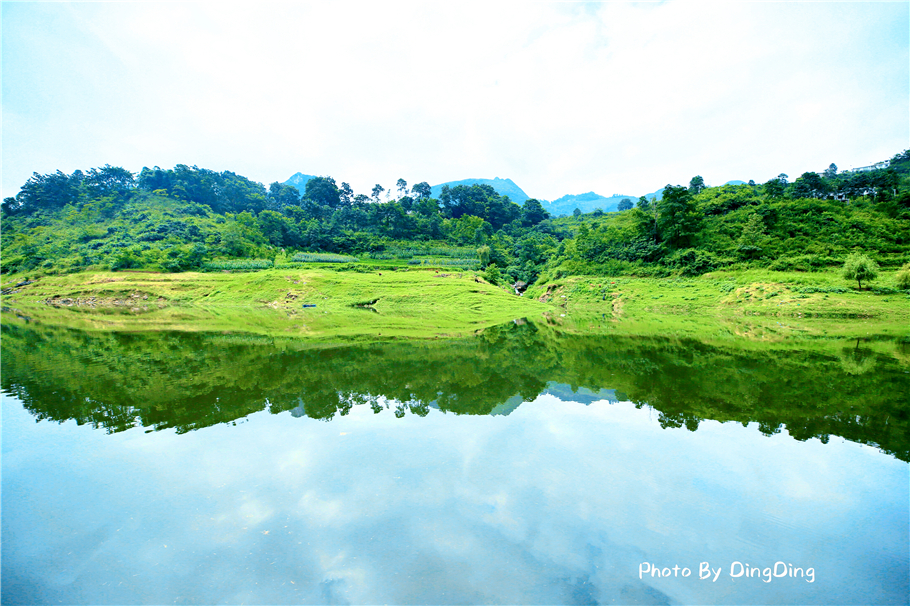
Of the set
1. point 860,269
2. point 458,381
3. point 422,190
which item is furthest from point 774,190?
point 422,190

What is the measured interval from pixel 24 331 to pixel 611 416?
1072 inches

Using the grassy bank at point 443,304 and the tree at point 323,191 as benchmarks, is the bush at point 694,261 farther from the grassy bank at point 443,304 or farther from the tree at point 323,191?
the tree at point 323,191

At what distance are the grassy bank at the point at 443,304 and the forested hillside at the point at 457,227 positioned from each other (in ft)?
12.7

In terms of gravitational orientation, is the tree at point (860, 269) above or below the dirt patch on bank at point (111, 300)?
above

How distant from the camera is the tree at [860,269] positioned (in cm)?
2289

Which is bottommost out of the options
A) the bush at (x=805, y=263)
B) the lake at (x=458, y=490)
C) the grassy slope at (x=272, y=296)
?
the grassy slope at (x=272, y=296)

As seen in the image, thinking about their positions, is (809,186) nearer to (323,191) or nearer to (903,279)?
(903,279)

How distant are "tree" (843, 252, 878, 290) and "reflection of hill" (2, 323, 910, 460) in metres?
13.3

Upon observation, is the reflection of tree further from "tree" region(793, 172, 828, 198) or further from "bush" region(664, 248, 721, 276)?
"tree" region(793, 172, 828, 198)

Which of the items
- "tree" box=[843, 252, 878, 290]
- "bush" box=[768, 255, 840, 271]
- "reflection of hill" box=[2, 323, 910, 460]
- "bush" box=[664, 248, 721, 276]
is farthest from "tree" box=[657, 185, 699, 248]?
"reflection of hill" box=[2, 323, 910, 460]

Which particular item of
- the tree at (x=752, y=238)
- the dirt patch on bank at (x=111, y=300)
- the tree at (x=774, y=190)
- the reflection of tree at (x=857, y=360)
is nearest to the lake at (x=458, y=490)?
the reflection of tree at (x=857, y=360)

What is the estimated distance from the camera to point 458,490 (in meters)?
4.64

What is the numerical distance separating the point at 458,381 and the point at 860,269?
28.4m

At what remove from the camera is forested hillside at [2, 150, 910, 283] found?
3425cm
